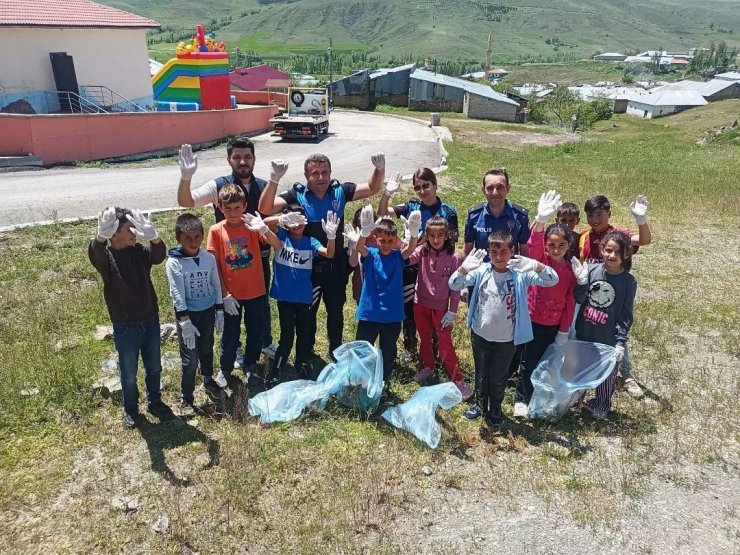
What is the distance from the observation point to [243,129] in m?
22.9

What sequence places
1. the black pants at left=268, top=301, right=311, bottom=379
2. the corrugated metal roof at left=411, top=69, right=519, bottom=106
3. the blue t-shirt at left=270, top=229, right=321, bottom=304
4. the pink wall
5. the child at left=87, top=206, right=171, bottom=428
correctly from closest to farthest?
the child at left=87, top=206, right=171, bottom=428
the blue t-shirt at left=270, top=229, right=321, bottom=304
the black pants at left=268, top=301, right=311, bottom=379
the pink wall
the corrugated metal roof at left=411, top=69, right=519, bottom=106

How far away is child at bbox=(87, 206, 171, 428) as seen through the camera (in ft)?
12.2

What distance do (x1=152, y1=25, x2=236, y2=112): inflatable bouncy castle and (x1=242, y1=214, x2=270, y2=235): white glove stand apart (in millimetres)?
22263

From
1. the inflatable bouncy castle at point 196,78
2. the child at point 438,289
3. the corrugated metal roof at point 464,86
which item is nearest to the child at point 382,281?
the child at point 438,289

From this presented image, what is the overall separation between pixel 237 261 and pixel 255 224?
1.32ft

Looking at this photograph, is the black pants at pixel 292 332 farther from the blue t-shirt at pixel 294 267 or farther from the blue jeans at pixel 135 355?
the blue jeans at pixel 135 355

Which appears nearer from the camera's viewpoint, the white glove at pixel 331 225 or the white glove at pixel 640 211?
the white glove at pixel 331 225

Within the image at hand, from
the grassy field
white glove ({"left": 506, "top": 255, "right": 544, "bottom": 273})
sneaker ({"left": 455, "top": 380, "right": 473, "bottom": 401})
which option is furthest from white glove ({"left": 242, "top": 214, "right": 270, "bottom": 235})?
sneaker ({"left": 455, "top": 380, "right": 473, "bottom": 401})

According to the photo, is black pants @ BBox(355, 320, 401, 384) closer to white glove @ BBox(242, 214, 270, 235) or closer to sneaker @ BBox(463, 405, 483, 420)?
sneaker @ BBox(463, 405, 483, 420)

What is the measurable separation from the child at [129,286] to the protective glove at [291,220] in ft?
3.03

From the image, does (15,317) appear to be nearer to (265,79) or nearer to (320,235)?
(320,235)

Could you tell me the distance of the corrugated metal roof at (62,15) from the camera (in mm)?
17578

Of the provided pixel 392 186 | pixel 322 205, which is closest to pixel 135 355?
pixel 322 205

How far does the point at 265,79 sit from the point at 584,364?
51178 mm
